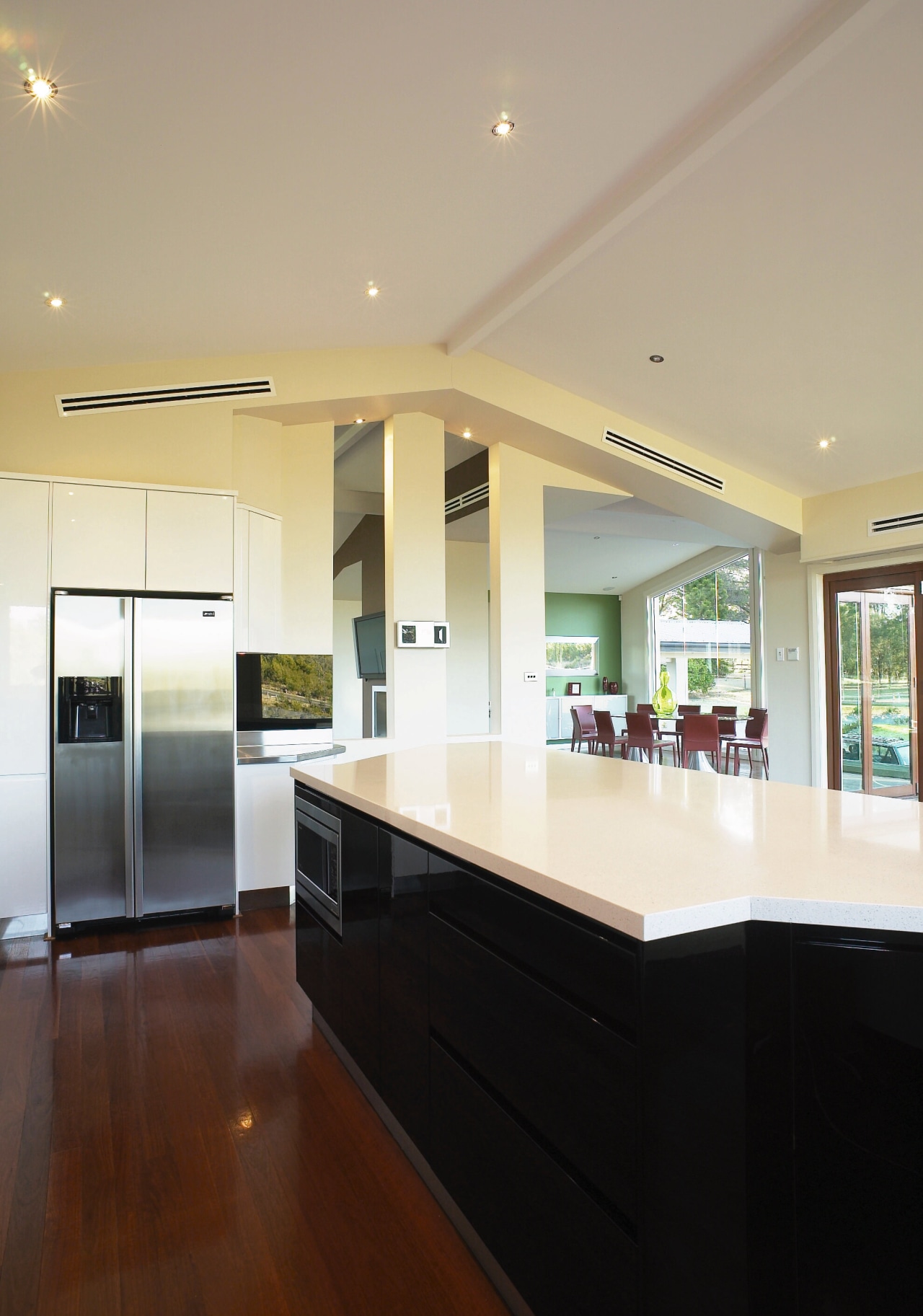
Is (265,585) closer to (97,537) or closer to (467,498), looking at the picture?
(97,537)

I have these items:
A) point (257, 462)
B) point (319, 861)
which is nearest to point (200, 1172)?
point (319, 861)

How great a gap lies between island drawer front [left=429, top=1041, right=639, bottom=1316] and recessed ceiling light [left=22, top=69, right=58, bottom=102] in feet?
9.32

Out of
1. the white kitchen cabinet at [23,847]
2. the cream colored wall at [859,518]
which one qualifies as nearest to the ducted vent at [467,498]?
the cream colored wall at [859,518]

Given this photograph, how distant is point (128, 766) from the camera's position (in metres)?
3.96

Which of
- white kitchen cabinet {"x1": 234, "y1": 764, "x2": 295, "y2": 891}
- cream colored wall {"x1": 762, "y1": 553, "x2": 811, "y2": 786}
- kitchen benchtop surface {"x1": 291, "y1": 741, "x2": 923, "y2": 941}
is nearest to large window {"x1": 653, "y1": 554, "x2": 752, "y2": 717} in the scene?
cream colored wall {"x1": 762, "y1": 553, "x2": 811, "y2": 786}

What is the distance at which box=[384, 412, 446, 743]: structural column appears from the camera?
5371 mm

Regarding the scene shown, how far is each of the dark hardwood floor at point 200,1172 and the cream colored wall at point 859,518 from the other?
5.64 m

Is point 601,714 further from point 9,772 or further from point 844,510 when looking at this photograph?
point 9,772

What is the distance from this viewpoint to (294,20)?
2.19 metres

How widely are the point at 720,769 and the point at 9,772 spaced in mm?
8028

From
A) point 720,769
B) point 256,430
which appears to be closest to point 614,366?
point 256,430

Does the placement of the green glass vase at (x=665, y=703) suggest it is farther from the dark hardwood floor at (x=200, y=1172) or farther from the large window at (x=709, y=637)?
the dark hardwood floor at (x=200, y=1172)

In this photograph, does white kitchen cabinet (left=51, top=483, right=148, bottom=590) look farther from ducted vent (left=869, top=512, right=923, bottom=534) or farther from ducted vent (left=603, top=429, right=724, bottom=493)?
ducted vent (left=869, top=512, right=923, bottom=534)

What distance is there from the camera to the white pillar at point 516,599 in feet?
19.7
